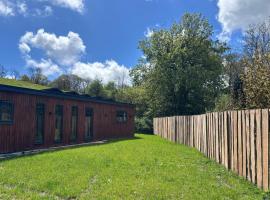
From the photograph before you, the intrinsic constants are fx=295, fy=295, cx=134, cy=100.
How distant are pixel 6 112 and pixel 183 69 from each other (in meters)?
22.7

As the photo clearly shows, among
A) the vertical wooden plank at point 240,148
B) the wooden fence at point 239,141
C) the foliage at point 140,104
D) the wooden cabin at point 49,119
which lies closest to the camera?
the wooden fence at point 239,141

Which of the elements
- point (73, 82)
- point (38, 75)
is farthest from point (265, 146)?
point (73, 82)

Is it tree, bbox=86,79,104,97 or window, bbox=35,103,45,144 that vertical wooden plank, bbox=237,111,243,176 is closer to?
window, bbox=35,103,45,144

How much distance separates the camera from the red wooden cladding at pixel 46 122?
12.0m

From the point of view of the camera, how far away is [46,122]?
14031mm

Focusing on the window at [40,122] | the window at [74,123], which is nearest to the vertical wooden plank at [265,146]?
the window at [40,122]

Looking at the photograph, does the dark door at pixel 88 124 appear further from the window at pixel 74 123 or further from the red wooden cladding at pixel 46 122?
the window at pixel 74 123

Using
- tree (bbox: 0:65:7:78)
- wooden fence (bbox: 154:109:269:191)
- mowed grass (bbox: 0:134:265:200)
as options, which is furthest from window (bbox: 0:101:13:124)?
tree (bbox: 0:65:7:78)

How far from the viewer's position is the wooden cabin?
12.0m

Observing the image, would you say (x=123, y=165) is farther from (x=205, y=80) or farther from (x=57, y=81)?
(x=57, y=81)

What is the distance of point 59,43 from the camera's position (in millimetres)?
34719

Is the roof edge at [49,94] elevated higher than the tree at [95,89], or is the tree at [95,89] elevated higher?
the tree at [95,89]

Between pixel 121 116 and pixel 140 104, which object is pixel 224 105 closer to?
pixel 121 116

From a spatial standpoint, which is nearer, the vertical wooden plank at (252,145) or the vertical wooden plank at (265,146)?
the vertical wooden plank at (265,146)
